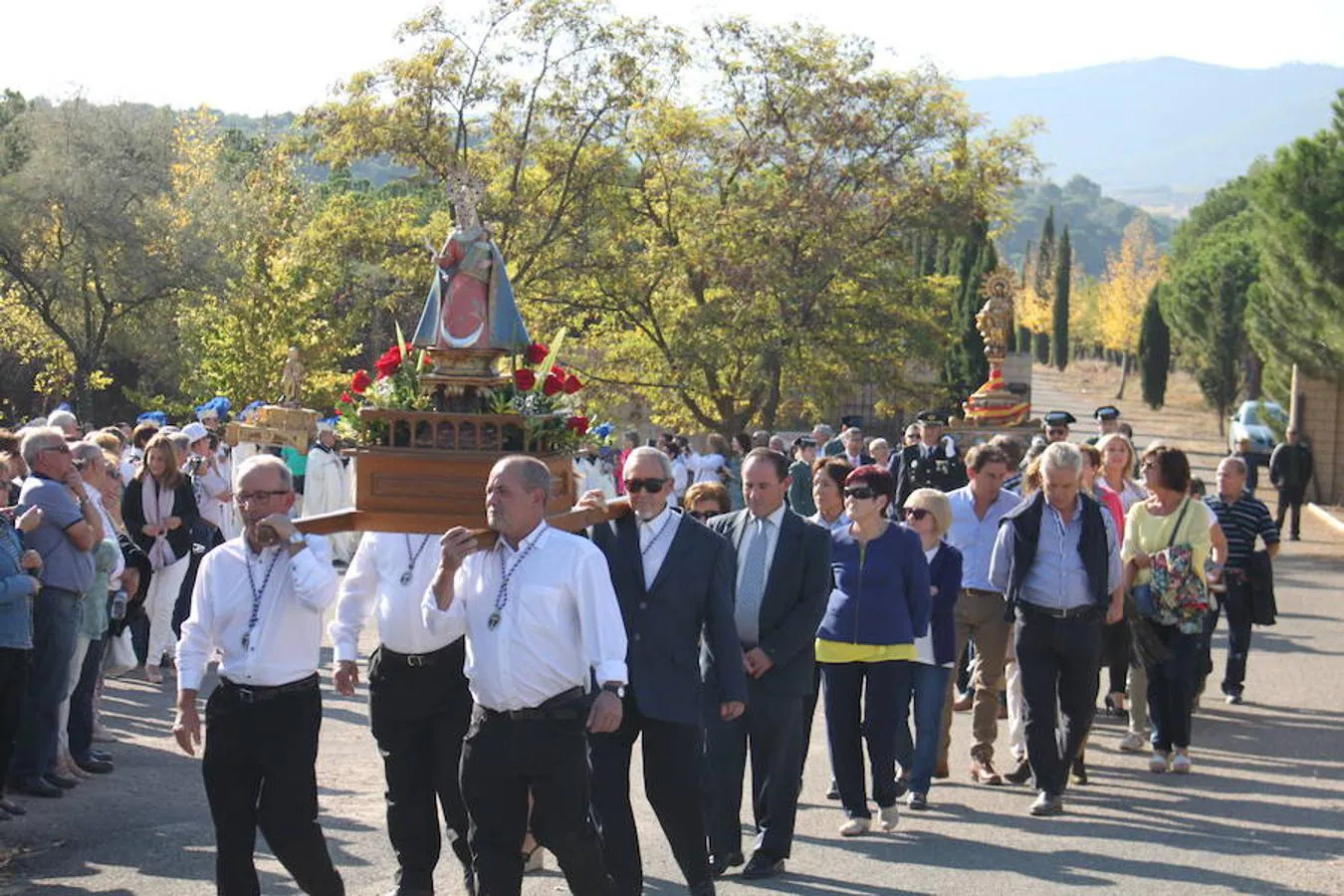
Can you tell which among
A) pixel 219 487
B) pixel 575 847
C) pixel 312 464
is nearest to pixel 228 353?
pixel 312 464

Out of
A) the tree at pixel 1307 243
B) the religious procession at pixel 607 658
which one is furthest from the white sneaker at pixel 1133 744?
the tree at pixel 1307 243

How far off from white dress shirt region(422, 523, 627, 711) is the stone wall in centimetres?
3305

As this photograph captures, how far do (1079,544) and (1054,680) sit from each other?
752 millimetres

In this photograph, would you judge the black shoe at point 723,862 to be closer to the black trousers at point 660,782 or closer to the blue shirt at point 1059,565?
the black trousers at point 660,782

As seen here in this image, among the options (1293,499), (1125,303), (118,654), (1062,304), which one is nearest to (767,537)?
(118,654)

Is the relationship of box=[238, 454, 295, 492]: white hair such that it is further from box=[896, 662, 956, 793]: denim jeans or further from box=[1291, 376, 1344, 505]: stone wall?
box=[1291, 376, 1344, 505]: stone wall

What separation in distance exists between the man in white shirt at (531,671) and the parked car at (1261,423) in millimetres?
34258

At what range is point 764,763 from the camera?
9109 mm

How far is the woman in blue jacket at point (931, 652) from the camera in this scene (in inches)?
414

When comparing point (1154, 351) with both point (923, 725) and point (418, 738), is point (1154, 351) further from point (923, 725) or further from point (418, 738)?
point (418, 738)

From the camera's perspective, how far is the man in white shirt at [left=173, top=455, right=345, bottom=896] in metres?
6.89

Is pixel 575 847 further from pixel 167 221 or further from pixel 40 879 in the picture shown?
pixel 167 221

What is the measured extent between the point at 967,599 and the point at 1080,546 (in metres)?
1.40

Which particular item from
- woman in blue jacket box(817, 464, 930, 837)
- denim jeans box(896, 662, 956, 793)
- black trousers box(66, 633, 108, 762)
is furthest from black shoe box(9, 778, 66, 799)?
denim jeans box(896, 662, 956, 793)
